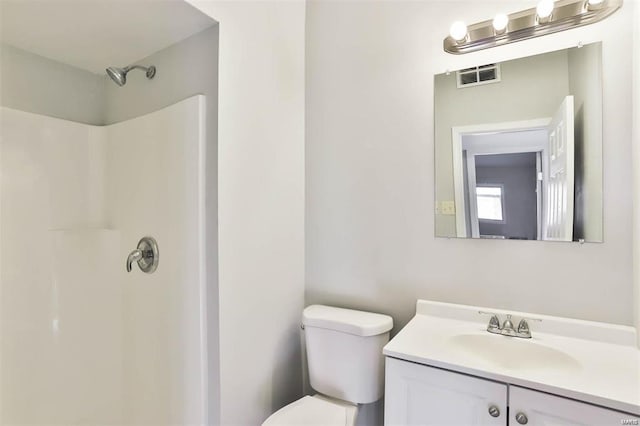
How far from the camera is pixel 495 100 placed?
53.7 inches

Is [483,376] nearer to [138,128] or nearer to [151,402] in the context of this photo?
[151,402]

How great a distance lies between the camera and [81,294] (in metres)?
1.62

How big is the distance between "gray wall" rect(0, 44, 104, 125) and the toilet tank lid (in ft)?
5.18

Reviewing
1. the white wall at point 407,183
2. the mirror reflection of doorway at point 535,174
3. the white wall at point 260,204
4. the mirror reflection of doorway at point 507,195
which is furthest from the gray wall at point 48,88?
the mirror reflection of doorway at point 507,195

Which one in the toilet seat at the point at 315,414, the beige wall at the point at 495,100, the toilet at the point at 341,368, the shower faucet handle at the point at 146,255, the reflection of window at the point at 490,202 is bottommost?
the toilet seat at the point at 315,414

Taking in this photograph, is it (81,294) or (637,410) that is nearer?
(637,410)

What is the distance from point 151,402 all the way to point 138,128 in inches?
49.8

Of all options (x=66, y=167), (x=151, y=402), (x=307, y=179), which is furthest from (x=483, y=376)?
(x=66, y=167)

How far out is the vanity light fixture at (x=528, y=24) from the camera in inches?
46.2

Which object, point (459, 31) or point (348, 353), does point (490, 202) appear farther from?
point (348, 353)

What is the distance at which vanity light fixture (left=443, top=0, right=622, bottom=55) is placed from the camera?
1173mm

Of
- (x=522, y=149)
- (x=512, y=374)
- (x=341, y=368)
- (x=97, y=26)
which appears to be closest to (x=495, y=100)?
(x=522, y=149)

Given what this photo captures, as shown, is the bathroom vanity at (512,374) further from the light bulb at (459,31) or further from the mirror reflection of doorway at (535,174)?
the light bulb at (459,31)

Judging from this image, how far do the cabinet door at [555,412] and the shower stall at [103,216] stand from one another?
1.09 metres
